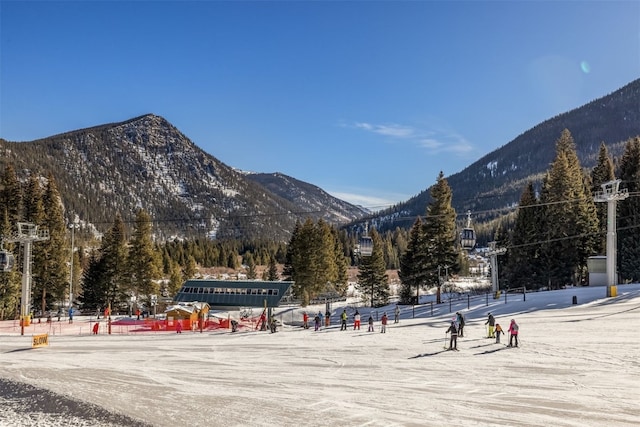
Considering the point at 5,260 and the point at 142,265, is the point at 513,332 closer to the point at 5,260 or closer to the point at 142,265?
the point at 5,260

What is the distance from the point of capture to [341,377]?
68.6 feet

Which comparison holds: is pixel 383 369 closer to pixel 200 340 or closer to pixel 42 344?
pixel 200 340

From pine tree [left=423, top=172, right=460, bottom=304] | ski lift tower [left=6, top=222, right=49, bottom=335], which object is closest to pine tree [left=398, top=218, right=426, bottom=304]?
pine tree [left=423, top=172, right=460, bottom=304]

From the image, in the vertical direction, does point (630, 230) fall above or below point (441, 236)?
above

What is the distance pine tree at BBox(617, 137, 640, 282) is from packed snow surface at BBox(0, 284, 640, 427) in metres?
21.8

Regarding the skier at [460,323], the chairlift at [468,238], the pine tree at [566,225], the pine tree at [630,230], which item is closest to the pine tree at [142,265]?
the chairlift at [468,238]

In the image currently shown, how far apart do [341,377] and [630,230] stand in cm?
4754

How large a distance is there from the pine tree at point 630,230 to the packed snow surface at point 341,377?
2179cm

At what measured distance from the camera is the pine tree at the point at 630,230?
54375mm

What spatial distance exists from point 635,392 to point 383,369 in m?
9.42

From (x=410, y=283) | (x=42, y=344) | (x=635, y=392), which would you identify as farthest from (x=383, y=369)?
(x=410, y=283)

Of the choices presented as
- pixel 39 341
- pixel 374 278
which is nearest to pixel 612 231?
pixel 374 278

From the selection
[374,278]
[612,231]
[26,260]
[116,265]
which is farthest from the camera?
[374,278]

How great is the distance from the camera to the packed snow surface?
1551cm
